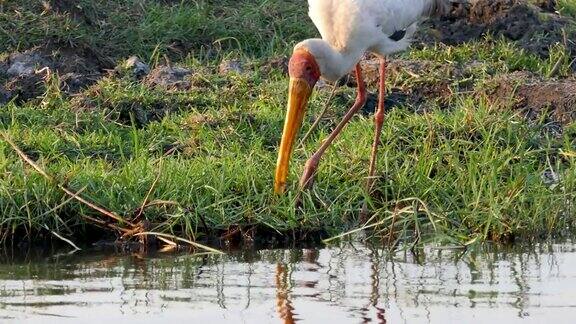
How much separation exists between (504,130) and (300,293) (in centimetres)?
267

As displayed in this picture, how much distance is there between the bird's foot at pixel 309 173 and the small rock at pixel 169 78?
2148 mm

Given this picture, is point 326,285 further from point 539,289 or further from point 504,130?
point 504,130

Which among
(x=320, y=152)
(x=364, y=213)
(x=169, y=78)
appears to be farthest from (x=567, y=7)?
(x=364, y=213)

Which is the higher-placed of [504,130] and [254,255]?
[504,130]

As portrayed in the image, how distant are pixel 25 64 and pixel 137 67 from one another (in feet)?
2.46

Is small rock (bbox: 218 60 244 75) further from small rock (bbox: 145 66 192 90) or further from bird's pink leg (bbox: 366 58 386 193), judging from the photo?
bird's pink leg (bbox: 366 58 386 193)

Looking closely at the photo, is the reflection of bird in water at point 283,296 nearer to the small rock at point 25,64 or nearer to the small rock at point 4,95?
Answer: the small rock at point 4,95

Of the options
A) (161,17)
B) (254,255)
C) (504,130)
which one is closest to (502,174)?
(504,130)

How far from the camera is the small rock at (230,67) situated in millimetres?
9758

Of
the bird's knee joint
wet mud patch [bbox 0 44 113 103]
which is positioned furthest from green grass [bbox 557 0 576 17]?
the bird's knee joint

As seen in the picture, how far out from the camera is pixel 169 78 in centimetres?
952

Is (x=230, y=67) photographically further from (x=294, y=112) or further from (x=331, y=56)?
(x=294, y=112)

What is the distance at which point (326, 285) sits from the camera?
242 inches

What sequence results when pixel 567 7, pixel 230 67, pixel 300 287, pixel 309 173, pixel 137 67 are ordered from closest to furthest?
pixel 300 287, pixel 309 173, pixel 137 67, pixel 230 67, pixel 567 7
